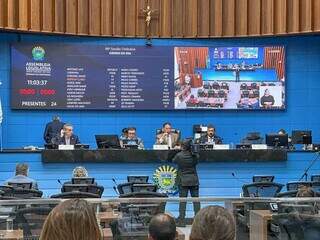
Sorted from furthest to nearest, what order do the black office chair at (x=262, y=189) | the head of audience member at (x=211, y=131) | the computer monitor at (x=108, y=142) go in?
the head of audience member at (x=211, y=131)
the computer monitor at (x=108, y=142)
the black office chair at (x=262, y=189)

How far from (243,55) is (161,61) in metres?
1.94

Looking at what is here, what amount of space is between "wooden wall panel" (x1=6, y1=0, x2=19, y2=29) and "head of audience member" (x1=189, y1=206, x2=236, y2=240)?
11.9m

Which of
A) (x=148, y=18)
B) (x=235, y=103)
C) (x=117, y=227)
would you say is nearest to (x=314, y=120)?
(x=235, y=103)

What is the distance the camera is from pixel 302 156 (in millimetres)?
10789

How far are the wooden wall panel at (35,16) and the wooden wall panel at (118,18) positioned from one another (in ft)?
5.69

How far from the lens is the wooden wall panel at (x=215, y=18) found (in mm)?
14281

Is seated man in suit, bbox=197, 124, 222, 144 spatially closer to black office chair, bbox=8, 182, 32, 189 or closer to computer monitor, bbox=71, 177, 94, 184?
computer monitor, bbox=71, 177, 94, 184

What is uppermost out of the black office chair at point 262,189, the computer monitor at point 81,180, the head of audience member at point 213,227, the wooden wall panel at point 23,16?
the wooden wall panel at point 23,16

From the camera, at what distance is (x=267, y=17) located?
14.2 metres

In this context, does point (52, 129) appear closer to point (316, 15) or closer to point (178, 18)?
point (178, 18)

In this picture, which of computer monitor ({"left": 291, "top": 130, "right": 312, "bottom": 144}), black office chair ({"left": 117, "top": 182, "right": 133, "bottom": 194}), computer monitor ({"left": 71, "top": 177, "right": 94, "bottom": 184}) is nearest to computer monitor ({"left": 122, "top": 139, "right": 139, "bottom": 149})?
computer monitor ({"left": 71, "top": 177, "right": 94, "bottom": 184})

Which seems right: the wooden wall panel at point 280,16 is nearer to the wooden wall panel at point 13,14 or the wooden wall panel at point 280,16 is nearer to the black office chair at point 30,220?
the wooden wall panel at point 13,14

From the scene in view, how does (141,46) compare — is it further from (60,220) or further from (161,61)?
(60,220)

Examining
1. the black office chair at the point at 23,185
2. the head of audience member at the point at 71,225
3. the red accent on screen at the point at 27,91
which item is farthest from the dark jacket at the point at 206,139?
the head of audience member at the point at 71,225
